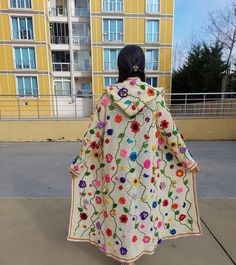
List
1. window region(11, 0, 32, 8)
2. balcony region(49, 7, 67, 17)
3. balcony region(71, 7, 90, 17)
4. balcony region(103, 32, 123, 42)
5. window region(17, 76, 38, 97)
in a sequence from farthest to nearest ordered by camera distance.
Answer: balcony region(71, 7, 90, 17) < balcony region(49, 7, 67, 17) < balcony region(103, 32, 123, 42) < window region(17, 76, 38, 97) < window region(11, 0, 32, 8)

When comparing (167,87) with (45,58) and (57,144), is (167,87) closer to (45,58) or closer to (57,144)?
(45,58)

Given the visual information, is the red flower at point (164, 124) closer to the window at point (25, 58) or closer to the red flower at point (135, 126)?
the red flower at point (135, 126)

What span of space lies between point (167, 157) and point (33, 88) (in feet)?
56.3

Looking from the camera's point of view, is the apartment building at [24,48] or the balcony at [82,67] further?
the balcony at [82,67]

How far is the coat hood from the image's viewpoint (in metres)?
1.38

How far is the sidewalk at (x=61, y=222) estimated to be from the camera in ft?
6.38

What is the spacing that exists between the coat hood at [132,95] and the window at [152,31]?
18138mm

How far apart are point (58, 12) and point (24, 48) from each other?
5088 millimetres

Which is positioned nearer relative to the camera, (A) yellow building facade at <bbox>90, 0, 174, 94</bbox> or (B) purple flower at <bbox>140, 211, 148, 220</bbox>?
(B) purple flower at <bbox>140, 211, 148, 220</bbox>

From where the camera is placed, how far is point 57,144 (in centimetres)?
673

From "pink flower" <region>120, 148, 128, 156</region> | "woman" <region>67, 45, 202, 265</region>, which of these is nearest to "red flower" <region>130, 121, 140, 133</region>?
"woman" <region>67, 45, 202, 265</region>

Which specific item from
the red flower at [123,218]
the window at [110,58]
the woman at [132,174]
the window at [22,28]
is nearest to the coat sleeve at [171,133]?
the woman at [132,174]

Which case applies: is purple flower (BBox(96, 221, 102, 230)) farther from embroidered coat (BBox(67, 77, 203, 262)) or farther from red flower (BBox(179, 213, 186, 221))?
red flower (BBox(179, 213, 186, 221))

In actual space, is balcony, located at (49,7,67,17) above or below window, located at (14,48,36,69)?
above
